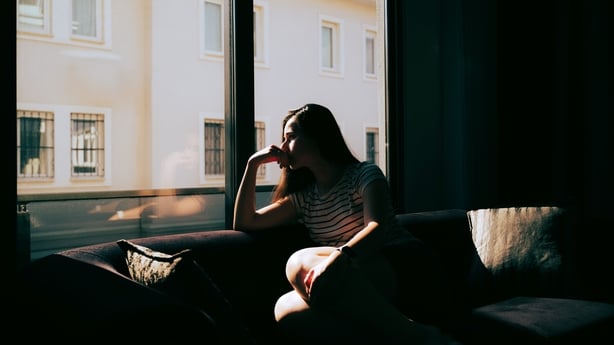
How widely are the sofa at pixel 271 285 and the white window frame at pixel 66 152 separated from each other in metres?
2.16

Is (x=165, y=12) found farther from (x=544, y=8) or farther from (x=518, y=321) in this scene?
(x=518, y=321)

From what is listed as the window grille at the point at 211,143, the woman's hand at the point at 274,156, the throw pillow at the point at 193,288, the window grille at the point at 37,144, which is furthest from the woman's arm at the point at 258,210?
the window grille at the point at 211,143

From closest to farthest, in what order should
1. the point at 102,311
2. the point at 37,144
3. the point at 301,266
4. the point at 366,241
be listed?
the point at 102,311, the point at 301,266, the point at 366,241, the point at 37,144

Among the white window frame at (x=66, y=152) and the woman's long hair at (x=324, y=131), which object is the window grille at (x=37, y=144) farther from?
the woman's long hair at (x=324, y=131)

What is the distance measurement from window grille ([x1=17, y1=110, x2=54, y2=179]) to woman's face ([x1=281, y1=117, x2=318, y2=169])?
122cm

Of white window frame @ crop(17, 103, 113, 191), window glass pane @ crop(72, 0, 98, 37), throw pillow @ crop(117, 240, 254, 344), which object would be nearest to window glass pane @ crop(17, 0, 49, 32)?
white window frame @ crop(17, 103, 113, 191)

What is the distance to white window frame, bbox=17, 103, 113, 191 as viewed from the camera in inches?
176

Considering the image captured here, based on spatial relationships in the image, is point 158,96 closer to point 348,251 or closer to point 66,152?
point 66,152

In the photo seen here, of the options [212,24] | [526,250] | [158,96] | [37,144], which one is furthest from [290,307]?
[158,96]

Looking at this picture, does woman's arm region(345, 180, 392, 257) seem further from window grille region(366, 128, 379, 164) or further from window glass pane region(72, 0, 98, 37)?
window glass pane region(72, 0, 98, 37)

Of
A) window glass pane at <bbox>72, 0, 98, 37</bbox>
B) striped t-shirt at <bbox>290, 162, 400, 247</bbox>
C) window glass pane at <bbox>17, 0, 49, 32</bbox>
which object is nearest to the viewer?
striped t-shirt at <bbox>290, 162, 400, 247</bbox>

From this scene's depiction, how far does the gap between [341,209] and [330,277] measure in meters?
0.48

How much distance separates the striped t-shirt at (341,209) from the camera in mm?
1801

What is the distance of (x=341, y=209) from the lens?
184cm
